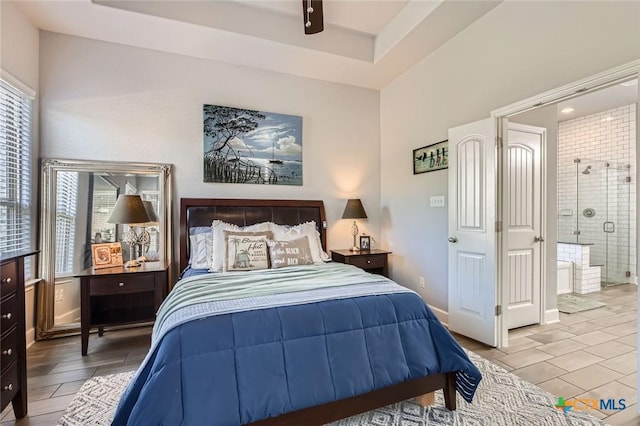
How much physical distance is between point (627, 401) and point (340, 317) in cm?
205

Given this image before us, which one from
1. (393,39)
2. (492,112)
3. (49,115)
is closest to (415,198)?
(492,112)

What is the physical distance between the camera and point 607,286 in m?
4.93

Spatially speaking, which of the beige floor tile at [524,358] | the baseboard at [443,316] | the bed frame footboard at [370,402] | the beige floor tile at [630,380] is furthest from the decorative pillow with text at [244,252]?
the beige floor tile at [630,380]

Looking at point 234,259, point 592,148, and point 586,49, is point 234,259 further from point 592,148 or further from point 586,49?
point 592,148

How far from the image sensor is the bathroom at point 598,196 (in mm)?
4625

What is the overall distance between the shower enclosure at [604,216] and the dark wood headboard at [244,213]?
15.9ft

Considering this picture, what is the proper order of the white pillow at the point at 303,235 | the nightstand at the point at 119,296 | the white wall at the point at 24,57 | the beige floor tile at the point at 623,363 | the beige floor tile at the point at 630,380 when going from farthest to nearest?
1. the white pillow at the point at 303,235
2. the nightstand at the point at 119,296
3. the white wall at the point at 24,57
4. the beige floor tile at the point at 623,363
5. the beige floor tile at the point at 630,380

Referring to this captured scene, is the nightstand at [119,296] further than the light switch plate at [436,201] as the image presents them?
No

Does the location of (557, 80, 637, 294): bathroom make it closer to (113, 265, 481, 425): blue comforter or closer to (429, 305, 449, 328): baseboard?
(429, 305, 449, 328): baseboard

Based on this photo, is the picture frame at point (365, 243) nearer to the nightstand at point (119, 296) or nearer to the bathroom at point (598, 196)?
the nightstand at point (119, 296)

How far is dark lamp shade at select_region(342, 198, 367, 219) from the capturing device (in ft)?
12.6

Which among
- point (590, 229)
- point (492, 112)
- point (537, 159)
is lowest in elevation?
point (590, 229)

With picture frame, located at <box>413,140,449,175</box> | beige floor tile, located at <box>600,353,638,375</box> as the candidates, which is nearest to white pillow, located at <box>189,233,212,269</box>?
picture frame, located at <box>413,140,449,175</box>

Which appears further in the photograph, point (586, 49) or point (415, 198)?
point (415, 198)
